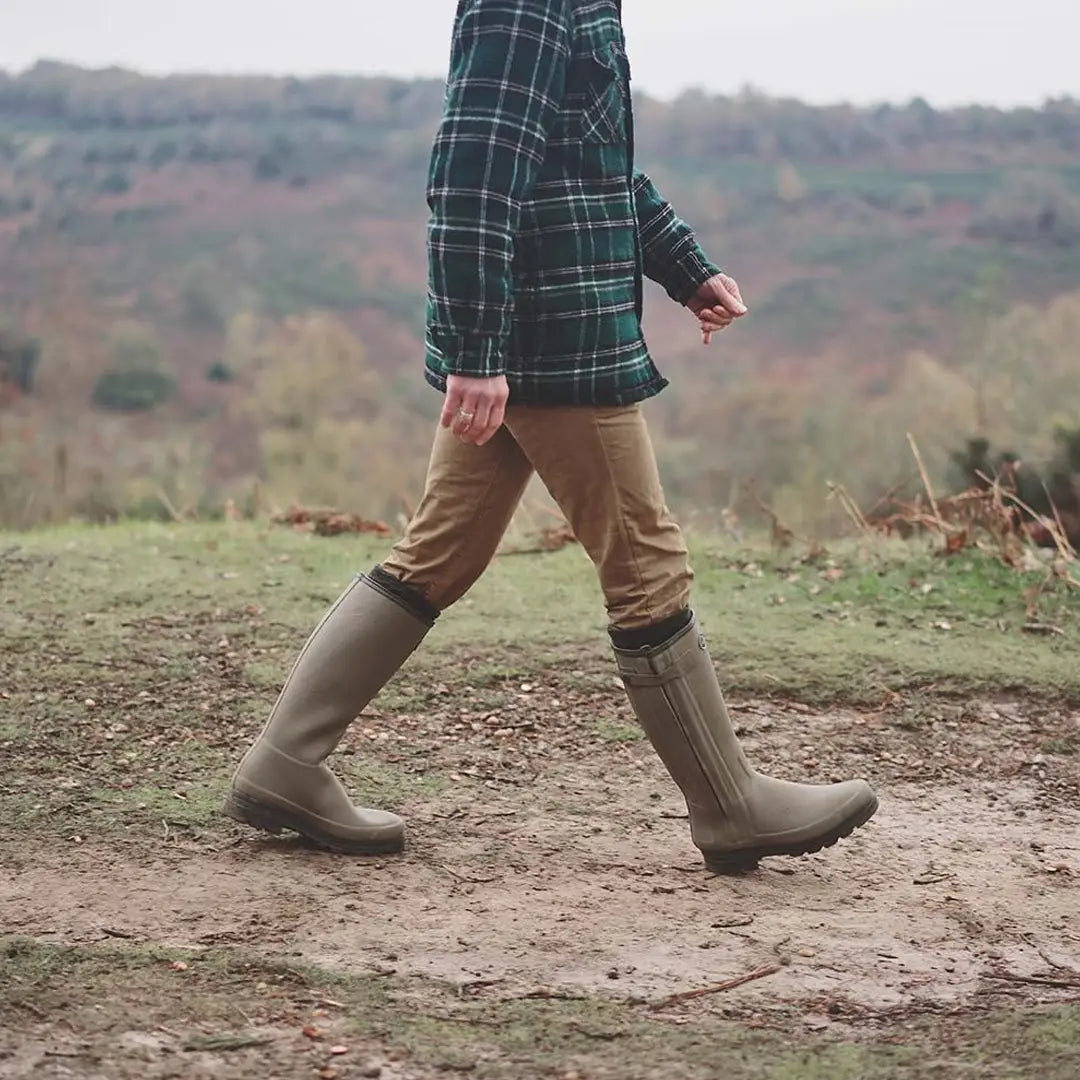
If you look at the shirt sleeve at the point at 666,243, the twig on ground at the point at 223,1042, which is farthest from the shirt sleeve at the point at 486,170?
the twig on ground at the point at 223,1042

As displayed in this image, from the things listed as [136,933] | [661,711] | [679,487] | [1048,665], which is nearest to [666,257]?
[661,711]

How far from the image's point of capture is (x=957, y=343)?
29297 mm

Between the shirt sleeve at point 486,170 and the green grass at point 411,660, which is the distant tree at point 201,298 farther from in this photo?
the shirt sleeve at point 486,170

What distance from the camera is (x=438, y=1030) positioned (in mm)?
2039

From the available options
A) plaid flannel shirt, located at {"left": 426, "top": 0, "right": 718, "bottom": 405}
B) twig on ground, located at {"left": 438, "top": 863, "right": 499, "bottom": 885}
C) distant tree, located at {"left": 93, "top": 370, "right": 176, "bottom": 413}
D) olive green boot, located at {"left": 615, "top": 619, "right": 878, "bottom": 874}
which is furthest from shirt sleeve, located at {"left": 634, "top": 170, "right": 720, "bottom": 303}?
distant tree, located at {"left": 93, "top": 370, "right": 176, "bottom": 413}

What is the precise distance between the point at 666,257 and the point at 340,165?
32.3 metres

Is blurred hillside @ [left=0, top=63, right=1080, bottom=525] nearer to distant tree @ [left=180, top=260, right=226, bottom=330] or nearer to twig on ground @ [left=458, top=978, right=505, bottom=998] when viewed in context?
distant tree @ [left=180, top=260, right=226, bottom=330]

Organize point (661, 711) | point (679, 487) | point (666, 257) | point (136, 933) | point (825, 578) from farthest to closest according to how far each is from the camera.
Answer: point (679, 487), point (825, 578), point (666, 257), point (661, 711), point (136, 933)

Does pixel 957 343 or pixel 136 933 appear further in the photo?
pixel 957 343

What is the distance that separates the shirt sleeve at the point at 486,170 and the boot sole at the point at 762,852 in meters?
1.06

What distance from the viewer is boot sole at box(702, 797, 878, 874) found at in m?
2.75

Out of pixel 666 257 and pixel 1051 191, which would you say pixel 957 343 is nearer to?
pixel 1051 191

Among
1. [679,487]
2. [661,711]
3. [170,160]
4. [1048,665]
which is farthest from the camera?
[170,160]

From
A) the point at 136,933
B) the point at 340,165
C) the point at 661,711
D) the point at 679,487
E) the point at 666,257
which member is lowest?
the point at 679,487
